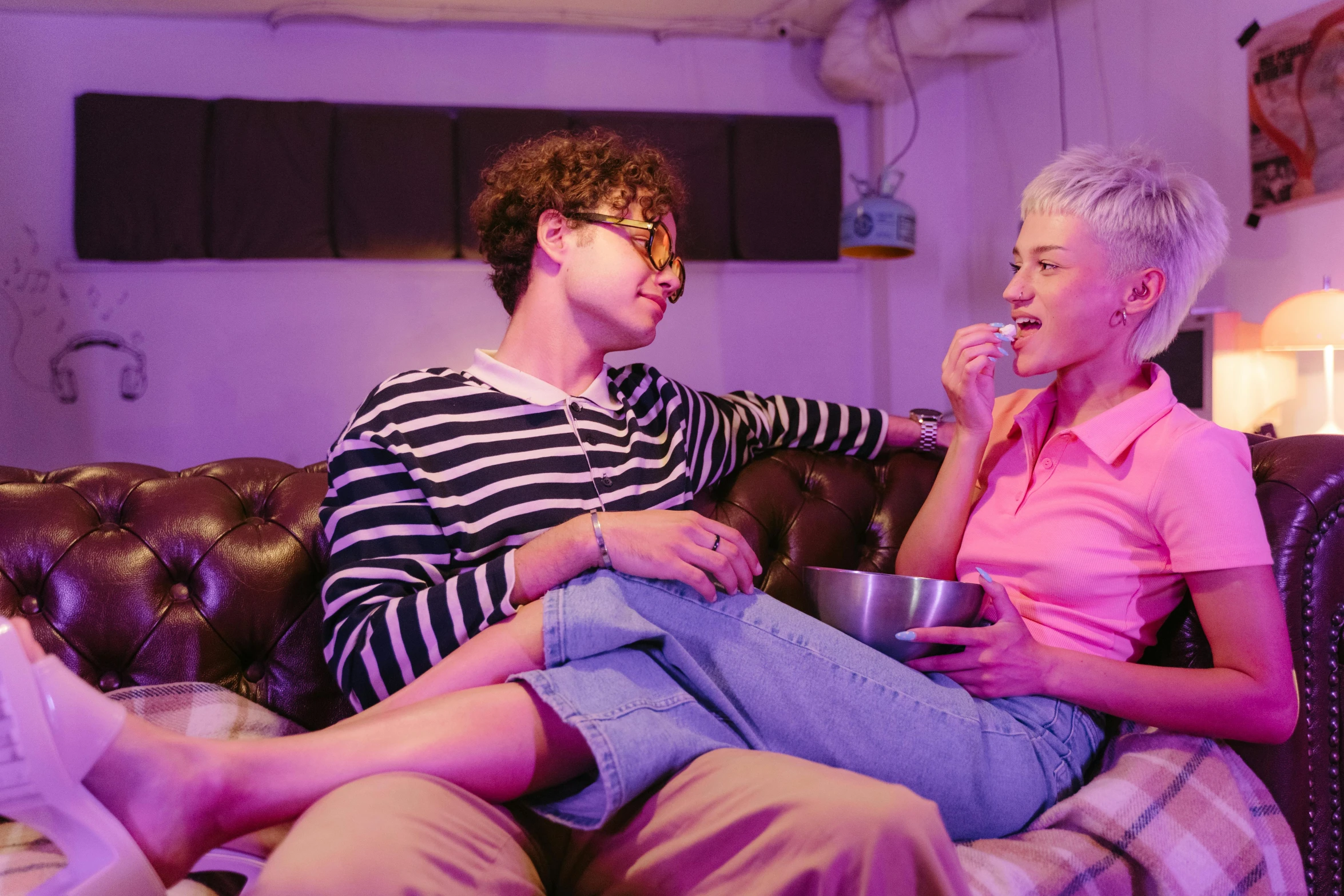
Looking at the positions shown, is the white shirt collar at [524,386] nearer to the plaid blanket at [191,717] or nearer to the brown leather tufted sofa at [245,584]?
the brown leather tufted sofa at [245,584]

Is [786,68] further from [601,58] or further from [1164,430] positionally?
[1164,430]

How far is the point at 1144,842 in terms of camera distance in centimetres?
104

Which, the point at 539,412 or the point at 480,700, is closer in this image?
the point at 480,700

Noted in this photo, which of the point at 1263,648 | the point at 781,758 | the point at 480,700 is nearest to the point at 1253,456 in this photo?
the point at 1263,648

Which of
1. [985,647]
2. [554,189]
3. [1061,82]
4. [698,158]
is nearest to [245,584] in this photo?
[554,189]

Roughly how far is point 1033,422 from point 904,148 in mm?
3512

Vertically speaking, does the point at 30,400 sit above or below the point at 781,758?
above

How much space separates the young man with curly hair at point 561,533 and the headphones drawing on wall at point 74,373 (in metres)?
3.11

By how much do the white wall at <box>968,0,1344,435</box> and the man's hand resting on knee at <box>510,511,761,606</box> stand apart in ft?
9.21

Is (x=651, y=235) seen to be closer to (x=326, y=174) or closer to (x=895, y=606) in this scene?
(x=895, y=606)

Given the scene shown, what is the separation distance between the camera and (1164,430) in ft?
A: 4.15

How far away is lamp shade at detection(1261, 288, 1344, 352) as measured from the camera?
262 centimetres

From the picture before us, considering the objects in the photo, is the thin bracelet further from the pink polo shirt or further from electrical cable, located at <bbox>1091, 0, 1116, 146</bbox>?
electrical cable, located at <bbox>1091, 0, 1116, 146</bbox>

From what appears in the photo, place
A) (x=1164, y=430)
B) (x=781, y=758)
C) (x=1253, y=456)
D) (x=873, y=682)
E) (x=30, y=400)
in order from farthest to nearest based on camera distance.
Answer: (x=30, y=400) → (x=1253, y=456) → (x=1164, y=430) → (x=873, y=682) → (x=781, y=758)
